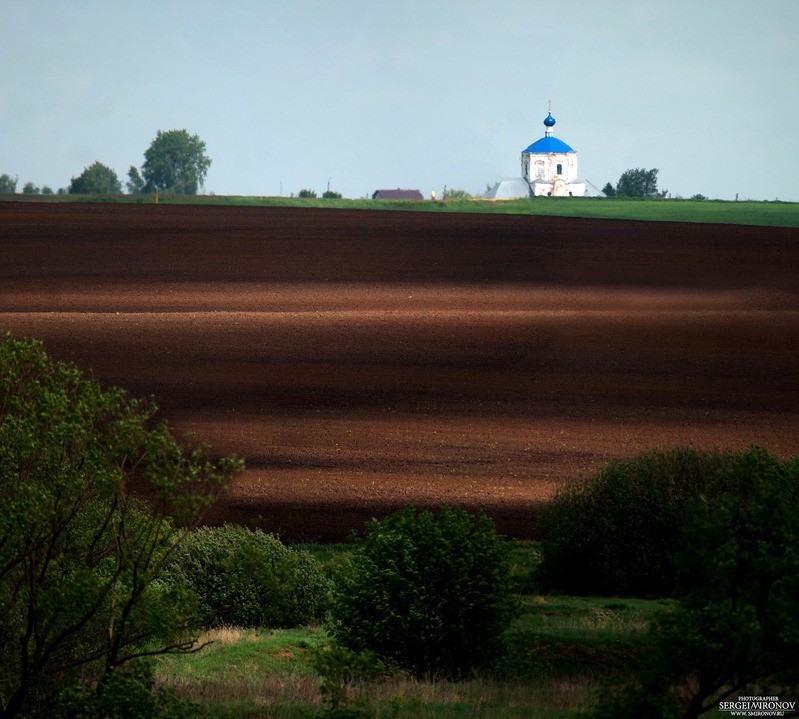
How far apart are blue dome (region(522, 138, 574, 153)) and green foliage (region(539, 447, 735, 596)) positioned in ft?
302

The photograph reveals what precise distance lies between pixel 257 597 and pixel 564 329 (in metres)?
23.2

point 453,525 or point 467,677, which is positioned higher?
point 453,525

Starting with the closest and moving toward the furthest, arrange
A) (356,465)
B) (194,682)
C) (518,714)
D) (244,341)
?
(518,714)
(194,682)
(356,465)
(244,341)

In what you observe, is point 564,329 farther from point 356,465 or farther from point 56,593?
point 56,593

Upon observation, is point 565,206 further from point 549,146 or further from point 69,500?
point 69,500

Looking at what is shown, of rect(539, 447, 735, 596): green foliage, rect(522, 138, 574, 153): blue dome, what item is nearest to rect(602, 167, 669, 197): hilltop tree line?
rect(522, 138, 574, 153): blue dome

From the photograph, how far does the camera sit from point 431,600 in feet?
56.6

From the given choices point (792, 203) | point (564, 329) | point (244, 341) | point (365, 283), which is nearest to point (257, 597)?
point (244, 341)

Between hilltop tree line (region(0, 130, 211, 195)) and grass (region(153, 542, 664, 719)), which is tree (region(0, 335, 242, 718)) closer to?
grass (region(153, 542, 664, 719))

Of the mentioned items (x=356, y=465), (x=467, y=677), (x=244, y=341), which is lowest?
(x=467, y=677)

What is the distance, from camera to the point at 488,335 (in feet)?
137

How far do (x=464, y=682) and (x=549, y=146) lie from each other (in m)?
103

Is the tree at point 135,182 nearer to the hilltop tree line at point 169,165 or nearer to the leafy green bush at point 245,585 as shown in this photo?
the hilltop tree line at point 169,165

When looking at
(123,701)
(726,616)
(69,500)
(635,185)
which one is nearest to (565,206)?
(635,185)
